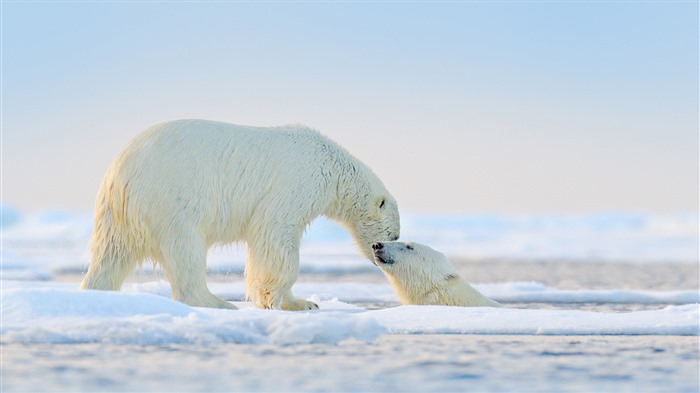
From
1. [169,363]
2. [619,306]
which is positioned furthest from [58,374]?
[619,306]

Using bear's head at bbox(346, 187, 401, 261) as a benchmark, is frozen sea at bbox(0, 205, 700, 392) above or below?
below

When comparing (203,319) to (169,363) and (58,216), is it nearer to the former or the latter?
(169,363)

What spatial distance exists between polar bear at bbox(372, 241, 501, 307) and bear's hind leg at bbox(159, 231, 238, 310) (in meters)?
1.52

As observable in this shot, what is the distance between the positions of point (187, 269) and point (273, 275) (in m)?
0.76

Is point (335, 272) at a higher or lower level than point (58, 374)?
higher

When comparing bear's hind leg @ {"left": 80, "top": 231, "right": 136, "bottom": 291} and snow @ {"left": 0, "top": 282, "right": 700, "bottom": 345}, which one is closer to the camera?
snow @ {"left": 0, "top": 282, "right": 700, "bottom": 345}

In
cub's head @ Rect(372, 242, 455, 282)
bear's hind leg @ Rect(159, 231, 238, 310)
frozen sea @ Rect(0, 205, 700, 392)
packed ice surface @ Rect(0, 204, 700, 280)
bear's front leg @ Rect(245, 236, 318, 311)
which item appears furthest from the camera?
packed ice surface @ Rect(0, 204, 700, 280)

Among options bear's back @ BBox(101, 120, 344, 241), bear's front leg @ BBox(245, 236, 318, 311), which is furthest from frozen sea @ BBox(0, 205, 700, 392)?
bear's back @ BBox(101, 120, 344, 241)

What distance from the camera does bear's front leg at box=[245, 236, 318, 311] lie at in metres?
7.16

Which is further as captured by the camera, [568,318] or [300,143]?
[300,143]

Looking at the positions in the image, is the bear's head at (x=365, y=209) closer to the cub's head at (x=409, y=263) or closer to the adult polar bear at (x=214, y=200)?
the adult polar bear at (x=214, y=200)

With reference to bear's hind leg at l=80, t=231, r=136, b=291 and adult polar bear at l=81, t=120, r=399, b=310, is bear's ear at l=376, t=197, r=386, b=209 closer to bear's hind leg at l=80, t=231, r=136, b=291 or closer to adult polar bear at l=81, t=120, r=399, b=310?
adult polar bear at l=81, t=120, r=399, b=310

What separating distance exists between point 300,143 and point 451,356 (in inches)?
119

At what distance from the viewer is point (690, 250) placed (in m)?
27.7
